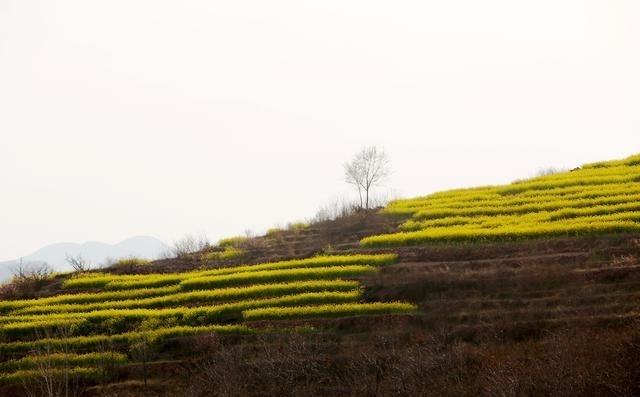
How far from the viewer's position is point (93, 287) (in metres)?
40.8

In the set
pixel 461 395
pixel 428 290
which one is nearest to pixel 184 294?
pixel 428 290

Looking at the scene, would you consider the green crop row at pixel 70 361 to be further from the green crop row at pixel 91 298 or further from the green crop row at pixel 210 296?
the green crop row at pixel 91 298

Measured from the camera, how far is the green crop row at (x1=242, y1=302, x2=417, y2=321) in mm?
29484

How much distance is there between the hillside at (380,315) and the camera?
22281mm

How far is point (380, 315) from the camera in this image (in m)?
29.1

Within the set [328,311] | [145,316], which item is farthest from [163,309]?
[328,311]

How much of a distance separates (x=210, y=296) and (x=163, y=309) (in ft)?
7.45

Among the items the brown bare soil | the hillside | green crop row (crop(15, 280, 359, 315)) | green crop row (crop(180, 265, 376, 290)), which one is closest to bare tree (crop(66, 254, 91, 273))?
the hillside

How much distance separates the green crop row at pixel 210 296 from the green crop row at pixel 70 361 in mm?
5866

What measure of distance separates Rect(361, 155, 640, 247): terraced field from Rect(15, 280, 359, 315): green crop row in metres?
7.19

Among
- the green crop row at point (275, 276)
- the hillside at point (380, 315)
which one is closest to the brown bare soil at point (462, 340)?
the hillside at point (380, 315)

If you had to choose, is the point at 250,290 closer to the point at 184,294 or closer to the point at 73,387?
the point at 184,294

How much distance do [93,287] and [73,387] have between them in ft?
46.3

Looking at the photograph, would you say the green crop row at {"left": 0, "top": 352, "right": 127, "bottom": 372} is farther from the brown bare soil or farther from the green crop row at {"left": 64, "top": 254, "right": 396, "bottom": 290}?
the green crop row at {"left": 64, "top": 254, "right": 396, "bottom": 290}
